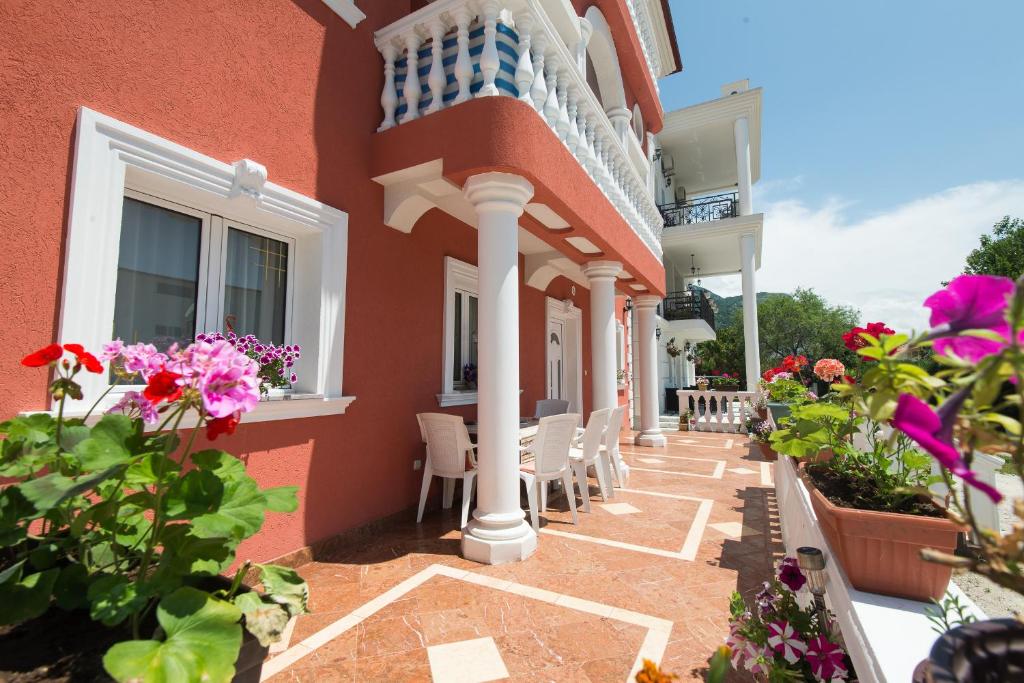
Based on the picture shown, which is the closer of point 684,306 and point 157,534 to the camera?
point 157,534

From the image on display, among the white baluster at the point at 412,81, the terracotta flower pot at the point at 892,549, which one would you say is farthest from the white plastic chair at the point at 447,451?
the terracotta flower pot at the point at 892,549

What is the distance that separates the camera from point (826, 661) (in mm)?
1543

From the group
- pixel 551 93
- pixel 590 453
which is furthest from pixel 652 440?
pixel 551 93

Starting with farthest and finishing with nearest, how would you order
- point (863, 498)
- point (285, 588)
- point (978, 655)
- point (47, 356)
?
point (863, 498)
point (47, 356)
point (285, 588)
point (978, 655)

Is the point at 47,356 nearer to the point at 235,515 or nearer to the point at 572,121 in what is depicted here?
the point at 235,515

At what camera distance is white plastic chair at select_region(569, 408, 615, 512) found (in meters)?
4.79

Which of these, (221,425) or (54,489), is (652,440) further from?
(54,489)

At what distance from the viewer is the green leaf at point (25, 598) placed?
1146 mm

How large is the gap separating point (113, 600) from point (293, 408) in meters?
2.24

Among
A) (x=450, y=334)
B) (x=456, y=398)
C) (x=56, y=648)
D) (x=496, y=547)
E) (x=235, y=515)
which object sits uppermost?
(x=450, y=334)

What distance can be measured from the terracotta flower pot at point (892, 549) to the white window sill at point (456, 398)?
3833 millimetres

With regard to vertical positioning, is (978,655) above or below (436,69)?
Answer: below

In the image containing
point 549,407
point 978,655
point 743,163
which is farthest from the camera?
point 743,163

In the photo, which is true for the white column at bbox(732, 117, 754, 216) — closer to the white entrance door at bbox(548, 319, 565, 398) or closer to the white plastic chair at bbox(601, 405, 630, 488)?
the white entrance door at bbox(548, 319, 565, 398)
